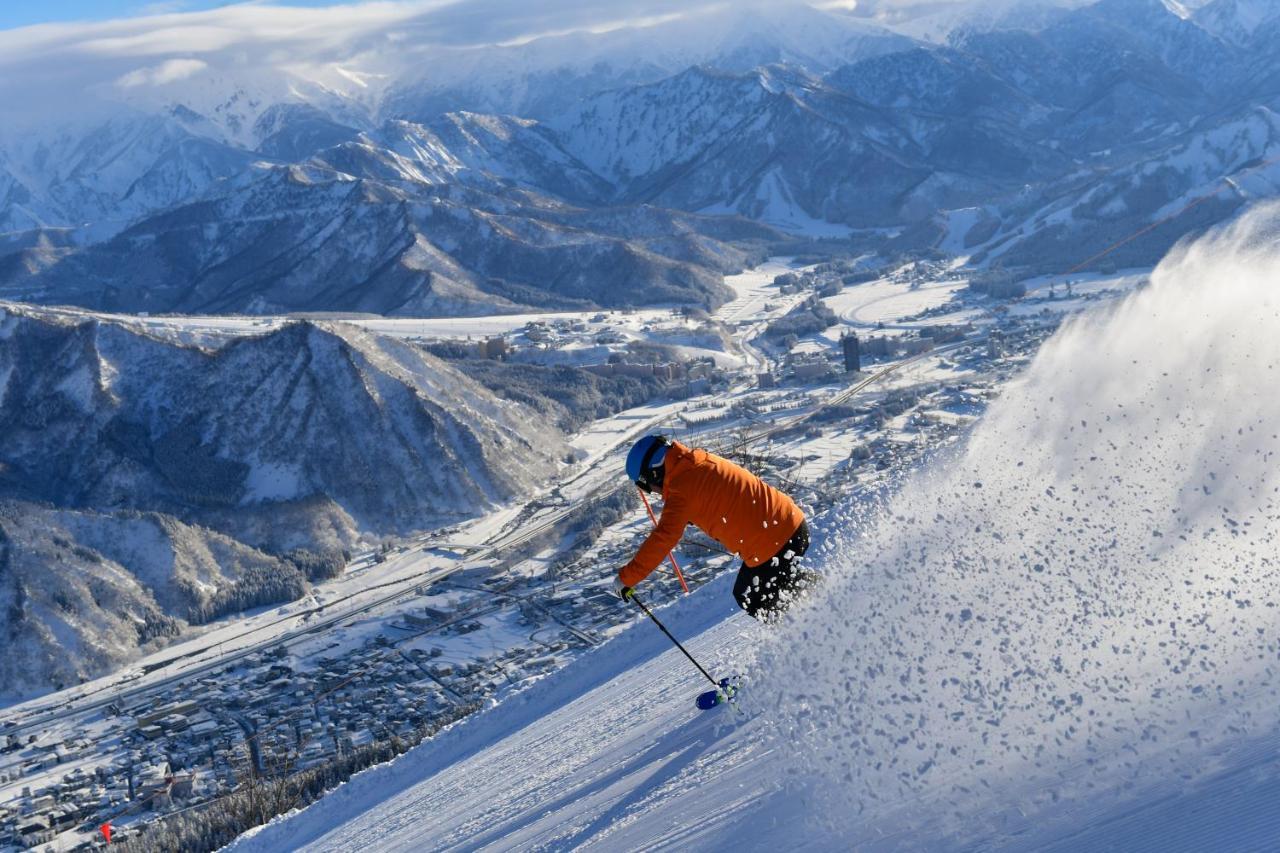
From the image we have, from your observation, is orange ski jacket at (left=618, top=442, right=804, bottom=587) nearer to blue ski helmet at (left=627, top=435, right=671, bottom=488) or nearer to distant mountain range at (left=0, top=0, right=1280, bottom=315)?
blue ski helmet at (left=627, top=435, right=671, bottom=488)

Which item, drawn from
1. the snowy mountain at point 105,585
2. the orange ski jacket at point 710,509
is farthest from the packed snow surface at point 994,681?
the snowy mountain at point 105,585

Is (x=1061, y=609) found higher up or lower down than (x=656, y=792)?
higher up

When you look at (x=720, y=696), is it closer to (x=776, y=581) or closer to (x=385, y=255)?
(x=776, y=581)

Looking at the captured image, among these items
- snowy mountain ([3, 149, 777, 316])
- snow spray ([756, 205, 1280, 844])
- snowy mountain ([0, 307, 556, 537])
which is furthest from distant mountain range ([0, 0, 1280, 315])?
snow spray ([756, 205, 1280, 844])

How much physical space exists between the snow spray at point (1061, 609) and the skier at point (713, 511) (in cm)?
69

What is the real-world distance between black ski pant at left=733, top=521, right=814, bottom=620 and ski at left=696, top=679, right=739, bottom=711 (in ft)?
1.88

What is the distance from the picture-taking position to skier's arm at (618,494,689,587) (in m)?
9.08

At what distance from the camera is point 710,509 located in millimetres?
9266

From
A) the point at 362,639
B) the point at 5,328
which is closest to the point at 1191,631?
the point at 362,639

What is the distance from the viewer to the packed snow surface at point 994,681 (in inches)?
300

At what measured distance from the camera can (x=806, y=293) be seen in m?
89.2

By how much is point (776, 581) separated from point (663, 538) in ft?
4.17

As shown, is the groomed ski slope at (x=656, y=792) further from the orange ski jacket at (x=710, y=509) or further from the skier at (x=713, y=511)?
the orange ski jacket at (x=710, y=509)

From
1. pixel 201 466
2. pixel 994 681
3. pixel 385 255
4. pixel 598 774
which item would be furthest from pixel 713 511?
pixel 385 255
